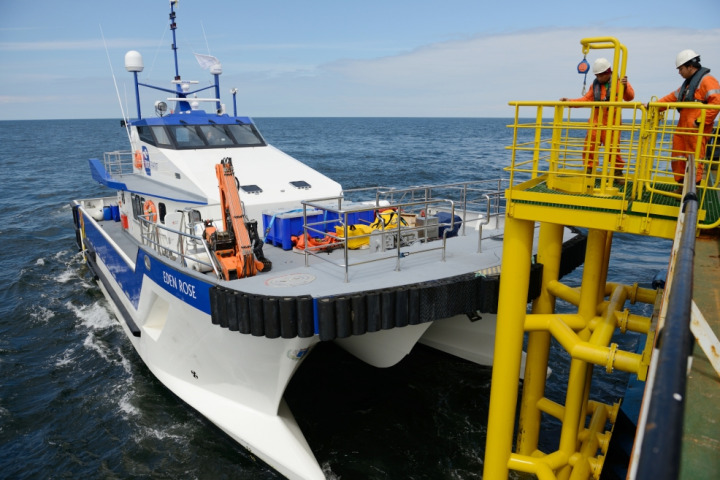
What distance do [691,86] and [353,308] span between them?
4.11 meters

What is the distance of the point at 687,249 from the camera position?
1.83m

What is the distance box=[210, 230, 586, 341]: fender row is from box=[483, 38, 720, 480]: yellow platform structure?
0.64 m

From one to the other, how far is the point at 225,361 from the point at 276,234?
2070 millimetres

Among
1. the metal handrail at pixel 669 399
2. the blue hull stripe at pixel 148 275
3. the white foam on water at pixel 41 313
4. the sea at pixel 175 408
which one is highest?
the metal handrail at pixel 669 399

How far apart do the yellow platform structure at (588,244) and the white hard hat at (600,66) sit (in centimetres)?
22

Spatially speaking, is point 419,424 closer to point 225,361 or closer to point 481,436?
point 481,436

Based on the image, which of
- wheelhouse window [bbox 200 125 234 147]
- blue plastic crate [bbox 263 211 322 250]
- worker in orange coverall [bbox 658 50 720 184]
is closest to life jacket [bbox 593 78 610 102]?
worker in orange coverall [bbox 658 50 720 184]

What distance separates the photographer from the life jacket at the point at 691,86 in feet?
17.2

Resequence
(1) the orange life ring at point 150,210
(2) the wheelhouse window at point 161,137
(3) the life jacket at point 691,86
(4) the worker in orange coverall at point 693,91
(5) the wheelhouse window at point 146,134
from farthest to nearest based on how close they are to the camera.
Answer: (5) the wheelhouse window at point 146,134, (2) the wheelhouse window at point 161,137, (1) the orange life ring at point 150,210, (3) the life jacket at point 691,86, (4) the worker in orange coverall at point 693,91

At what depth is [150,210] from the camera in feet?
32.9

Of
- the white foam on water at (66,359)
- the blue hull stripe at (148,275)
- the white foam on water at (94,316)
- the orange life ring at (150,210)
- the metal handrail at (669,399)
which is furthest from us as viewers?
the white foam on water at (94,316)

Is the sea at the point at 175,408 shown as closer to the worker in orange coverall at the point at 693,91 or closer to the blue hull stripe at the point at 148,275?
the blue hull stripe at the point at 148,275

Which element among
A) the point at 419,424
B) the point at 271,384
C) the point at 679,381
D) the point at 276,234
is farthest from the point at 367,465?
the point at 679,381

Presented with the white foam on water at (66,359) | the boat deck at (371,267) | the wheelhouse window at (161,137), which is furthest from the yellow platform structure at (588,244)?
the white foam on water at (66,359)
